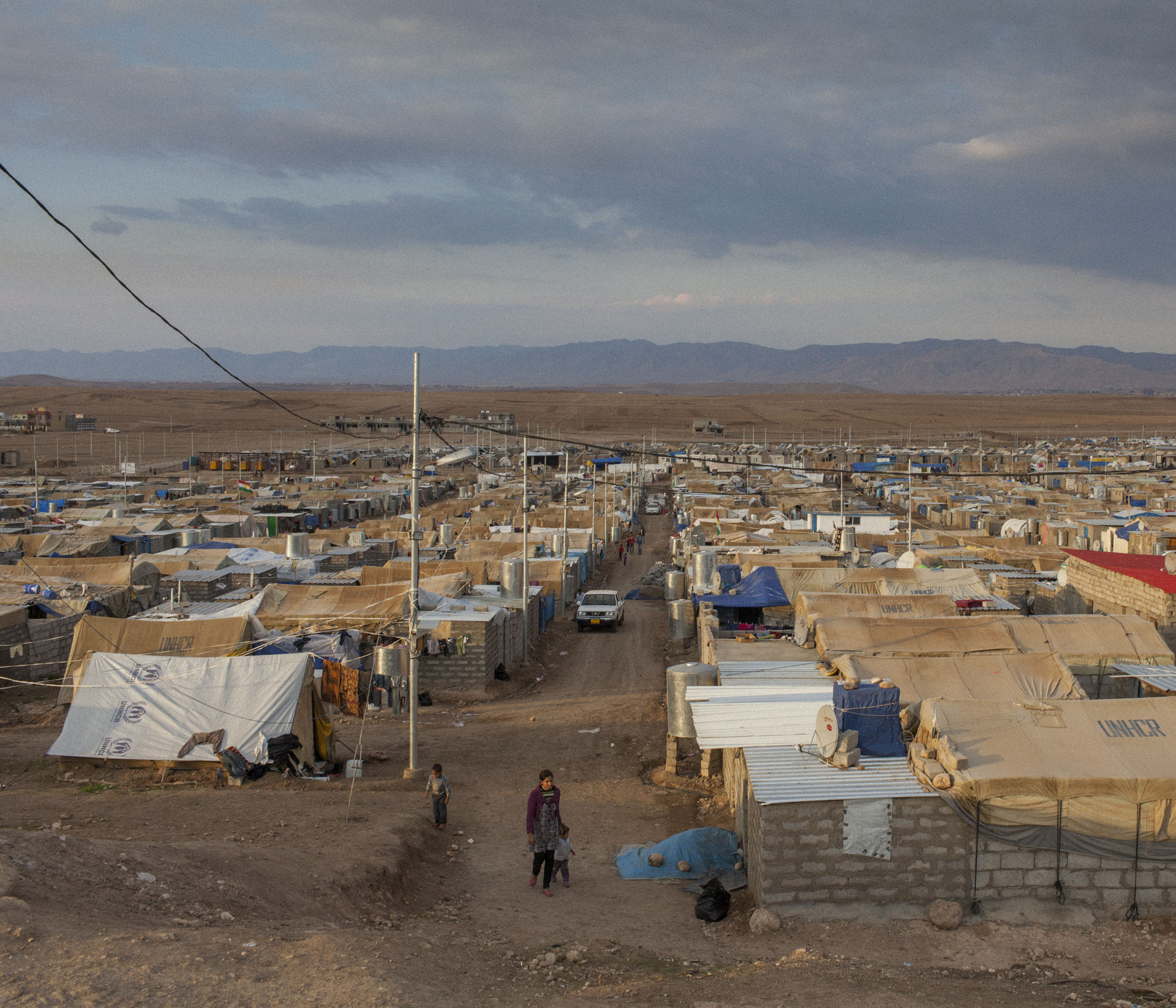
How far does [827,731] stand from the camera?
31.0 ft

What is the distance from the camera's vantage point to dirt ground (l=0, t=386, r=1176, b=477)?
364ft

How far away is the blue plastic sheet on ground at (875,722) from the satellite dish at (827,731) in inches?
3.5

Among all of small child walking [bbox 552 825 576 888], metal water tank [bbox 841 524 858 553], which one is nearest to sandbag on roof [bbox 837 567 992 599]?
metal water tank [bbox 841 524 858 553]

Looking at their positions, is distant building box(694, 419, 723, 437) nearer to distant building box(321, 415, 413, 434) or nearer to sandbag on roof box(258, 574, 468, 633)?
distant building box(321, 415, 413, 434)

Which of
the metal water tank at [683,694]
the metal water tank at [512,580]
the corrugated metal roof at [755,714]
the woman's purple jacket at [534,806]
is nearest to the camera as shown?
the woman's purple jacket at [534,806]

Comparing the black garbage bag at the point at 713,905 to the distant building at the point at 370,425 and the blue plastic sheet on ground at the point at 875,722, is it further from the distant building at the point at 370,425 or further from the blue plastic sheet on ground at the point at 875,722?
the distant building at the point at 370,425

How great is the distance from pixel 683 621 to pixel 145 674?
1292 centimetres

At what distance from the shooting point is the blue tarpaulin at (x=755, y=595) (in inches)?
795

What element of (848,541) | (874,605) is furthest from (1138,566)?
(848,541)

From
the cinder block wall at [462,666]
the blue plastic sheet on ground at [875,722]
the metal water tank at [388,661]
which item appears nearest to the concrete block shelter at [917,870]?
the blue plastic sheet on ground at [875,722]

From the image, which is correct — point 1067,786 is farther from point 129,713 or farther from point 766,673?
point 129,713

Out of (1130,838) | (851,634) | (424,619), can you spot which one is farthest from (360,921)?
(424,619)

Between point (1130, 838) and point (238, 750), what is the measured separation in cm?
974

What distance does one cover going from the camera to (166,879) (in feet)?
26.6
